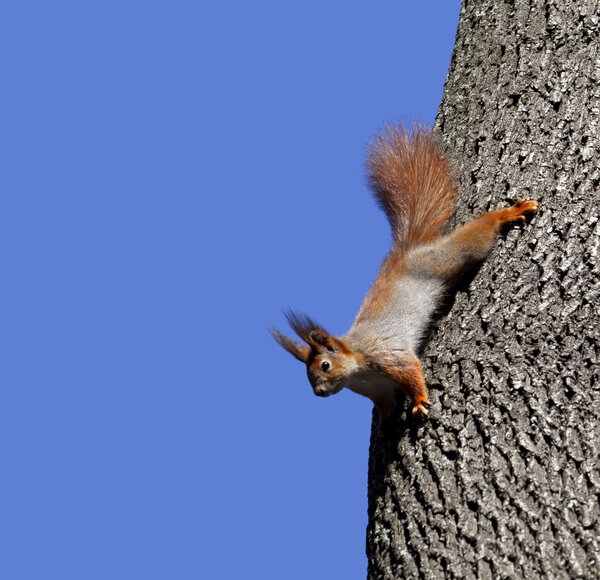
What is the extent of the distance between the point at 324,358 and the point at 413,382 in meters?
0.87

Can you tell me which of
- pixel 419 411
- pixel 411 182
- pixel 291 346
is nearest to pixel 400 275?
pixel 411 182

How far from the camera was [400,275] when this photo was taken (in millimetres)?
3889

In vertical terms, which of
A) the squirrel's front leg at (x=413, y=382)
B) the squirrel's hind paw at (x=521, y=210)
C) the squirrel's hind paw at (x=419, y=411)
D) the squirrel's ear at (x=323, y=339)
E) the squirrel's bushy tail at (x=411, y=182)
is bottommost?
the squirrel's hind paw at (x=419, y=411)

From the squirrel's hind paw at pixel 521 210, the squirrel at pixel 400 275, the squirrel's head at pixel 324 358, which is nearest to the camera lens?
the squirrel's hind paw at pixel 521 210

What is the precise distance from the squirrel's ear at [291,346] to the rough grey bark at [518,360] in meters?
1.01

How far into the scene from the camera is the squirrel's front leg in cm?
306

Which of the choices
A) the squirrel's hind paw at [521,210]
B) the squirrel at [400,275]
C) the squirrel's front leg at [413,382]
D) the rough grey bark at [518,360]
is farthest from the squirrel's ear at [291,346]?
the squirrel's hind paw at [521,210]

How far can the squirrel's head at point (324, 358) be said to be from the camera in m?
3.98

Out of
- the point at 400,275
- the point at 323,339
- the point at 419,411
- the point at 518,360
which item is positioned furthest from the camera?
the point at 323,339

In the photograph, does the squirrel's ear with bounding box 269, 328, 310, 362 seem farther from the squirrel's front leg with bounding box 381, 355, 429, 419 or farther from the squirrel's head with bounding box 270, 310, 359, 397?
the squirrel's front leg with bounding box 381, 355, 429, 419

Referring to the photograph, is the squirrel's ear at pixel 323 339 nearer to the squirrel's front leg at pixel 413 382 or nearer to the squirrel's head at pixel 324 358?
the squirrel's head at pixel 324 358

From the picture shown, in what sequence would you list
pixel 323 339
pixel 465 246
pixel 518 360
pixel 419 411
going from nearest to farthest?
1. pixel 518 360
2. pixel 419 411
3. pixel 465 246
4. pixel 323 339

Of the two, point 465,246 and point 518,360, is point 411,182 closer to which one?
point 465,246

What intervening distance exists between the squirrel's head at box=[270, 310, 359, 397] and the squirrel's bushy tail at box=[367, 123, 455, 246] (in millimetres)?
581
